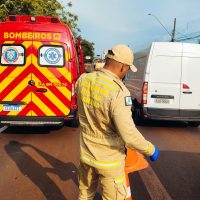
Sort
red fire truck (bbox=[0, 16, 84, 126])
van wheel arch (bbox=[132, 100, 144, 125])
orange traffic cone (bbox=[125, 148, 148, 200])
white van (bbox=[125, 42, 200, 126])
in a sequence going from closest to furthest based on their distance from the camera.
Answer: orange traffic cone (bbox=[125, 148, 148, 200]), red fire truck (bbox=[0, 16, 84, 126]), white van (bbox=[125, 42, 200, 126]), van wheel arch (bbox=[132, 100, 144, 125])

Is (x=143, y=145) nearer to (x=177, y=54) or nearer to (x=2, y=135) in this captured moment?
(x=2, y=135)

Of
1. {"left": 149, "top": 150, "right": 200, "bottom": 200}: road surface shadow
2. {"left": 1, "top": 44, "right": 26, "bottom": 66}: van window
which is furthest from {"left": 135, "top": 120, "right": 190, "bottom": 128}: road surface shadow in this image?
{"left": 1, "top": 44, "right": 26, "bottom": 66}: van window

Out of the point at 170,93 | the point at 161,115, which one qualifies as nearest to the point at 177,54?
the point at 170,93

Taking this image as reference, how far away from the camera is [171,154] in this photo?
6863 millimetres

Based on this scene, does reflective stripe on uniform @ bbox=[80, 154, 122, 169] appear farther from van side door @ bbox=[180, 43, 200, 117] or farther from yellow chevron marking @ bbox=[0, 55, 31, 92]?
van side door @ bbox=[180, 43, 200, 117]

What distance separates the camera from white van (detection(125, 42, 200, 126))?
9172 millimetres

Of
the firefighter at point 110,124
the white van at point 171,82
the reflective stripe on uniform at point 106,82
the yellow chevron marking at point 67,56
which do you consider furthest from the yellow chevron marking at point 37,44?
the reflective stripe on uniform at point 106,82

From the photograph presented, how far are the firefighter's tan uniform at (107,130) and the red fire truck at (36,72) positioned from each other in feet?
15.9

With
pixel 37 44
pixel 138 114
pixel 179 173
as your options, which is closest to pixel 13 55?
pixel 37 44

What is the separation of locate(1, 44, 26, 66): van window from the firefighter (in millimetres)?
4981

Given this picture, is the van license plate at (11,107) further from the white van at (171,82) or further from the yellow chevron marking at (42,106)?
the white van at (171,82)

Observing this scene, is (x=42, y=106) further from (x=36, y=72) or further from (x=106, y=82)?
(x=106, y=82)

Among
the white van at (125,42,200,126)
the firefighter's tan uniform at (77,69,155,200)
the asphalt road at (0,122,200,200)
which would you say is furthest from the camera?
the white van at (125,42,200,126)

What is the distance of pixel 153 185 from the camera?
502 centimetres
